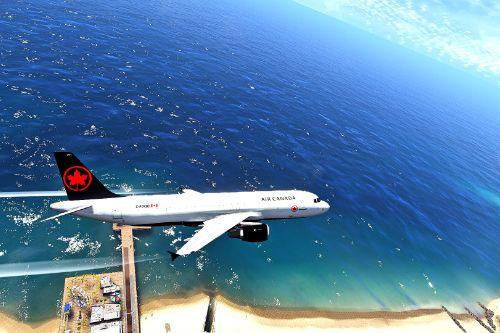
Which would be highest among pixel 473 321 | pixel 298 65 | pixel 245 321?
pixel 298 65

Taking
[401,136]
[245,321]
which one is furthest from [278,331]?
[401,136]

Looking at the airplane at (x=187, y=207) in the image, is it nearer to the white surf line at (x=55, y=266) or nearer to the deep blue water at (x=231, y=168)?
the white surf line at (x=55, y=266)

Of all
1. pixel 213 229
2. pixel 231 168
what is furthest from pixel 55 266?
pixel 231 168

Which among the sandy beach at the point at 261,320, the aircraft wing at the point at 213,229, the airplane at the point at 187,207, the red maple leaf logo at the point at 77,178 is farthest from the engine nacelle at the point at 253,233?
the red maple leaf logo at the point at 77,178

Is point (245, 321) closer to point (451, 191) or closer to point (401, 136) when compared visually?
point (451, 191)

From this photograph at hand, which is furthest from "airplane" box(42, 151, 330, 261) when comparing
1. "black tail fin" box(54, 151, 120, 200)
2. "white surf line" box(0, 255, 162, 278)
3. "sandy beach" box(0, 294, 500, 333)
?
"sandy beach" box(0, 294, 500, 333)

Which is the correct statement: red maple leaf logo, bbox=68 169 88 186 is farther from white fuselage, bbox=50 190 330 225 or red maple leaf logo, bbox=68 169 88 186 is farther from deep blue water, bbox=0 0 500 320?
deep blue water, bbox=0 0 500 320
